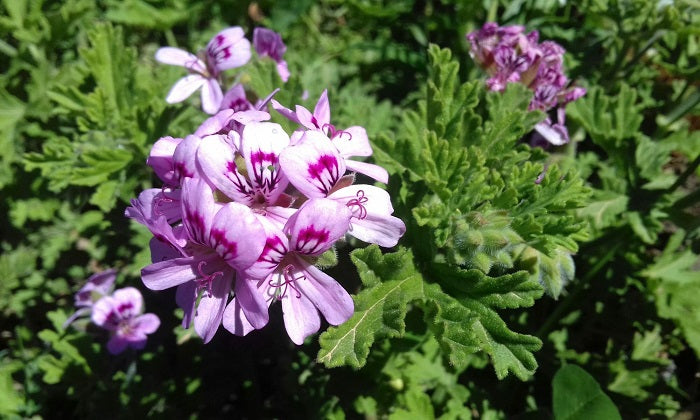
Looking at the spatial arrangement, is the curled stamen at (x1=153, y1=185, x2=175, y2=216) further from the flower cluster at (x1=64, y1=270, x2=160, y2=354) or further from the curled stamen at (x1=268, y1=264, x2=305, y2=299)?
the flower cluster at (x1=64, y1=270, x2=160, y2=354)

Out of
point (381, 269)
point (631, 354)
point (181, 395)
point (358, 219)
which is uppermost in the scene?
point (358, 219)

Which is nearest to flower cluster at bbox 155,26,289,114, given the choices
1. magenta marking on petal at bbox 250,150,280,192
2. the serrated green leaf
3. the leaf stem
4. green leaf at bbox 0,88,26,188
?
the serrated green leaf

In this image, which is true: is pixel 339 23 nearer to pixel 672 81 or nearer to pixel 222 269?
pixel 672 81

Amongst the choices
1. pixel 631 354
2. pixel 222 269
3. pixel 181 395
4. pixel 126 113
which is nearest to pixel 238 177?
pixel 222 269

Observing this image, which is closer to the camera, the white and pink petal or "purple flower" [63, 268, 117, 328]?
the white and pink petal

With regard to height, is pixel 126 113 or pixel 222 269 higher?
pixel 222 269
